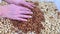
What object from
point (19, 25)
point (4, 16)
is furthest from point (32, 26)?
point (4, 16)

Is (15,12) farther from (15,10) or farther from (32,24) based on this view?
(32,24)

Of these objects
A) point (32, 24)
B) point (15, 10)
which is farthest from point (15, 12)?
point (32, 24)

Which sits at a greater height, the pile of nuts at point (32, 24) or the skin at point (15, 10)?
the skin at point (15, 10)

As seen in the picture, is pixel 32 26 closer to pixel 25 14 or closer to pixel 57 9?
pixel 25 14

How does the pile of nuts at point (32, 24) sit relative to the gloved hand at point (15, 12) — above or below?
below

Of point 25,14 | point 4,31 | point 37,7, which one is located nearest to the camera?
point 4,31

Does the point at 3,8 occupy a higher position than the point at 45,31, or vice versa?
the point at 3,8

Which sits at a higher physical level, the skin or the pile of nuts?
the skin

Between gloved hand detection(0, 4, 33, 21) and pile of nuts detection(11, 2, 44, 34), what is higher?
gloved hand detection(0, 4, 33, 21)
